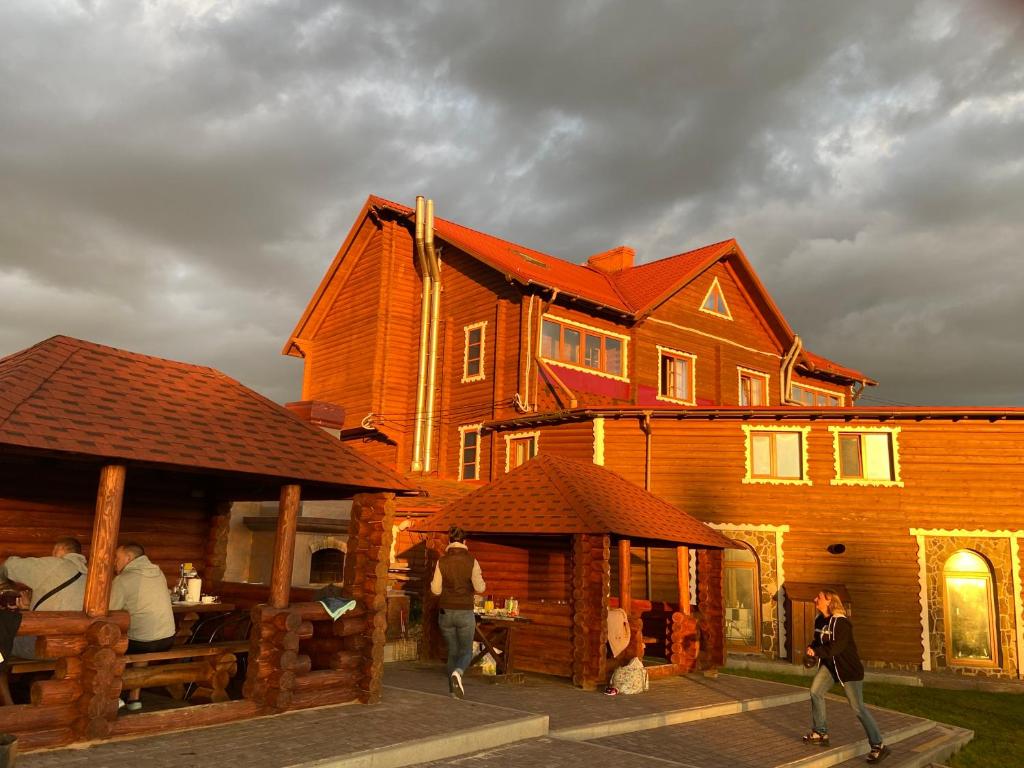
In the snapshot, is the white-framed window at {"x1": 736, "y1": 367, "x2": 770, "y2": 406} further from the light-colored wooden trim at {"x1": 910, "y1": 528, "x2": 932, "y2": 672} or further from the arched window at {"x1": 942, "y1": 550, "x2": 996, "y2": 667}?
the arched window at {"x1": 942, "y1": 550, "x2": 996, "y2": 667}

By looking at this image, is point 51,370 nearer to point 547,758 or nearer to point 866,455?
point 547,758

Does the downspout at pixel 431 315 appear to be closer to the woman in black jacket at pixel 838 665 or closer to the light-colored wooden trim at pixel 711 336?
the light-colored wooden trim at pixel 711 336

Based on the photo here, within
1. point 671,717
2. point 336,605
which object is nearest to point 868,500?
point 671,717

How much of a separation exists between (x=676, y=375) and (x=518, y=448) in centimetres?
719

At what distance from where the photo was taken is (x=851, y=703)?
9.45 metres

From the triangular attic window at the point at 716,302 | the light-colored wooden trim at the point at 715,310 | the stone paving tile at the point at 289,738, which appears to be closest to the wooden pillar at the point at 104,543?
the stone paving tile at the point at 289,738

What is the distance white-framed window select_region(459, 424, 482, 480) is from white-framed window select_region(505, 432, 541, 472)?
1.36 meters

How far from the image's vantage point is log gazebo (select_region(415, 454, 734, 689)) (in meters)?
13.1

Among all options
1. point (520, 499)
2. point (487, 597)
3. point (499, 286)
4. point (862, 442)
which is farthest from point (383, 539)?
point (499, 286)

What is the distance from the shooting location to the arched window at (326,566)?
25.1m

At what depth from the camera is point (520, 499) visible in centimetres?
1448

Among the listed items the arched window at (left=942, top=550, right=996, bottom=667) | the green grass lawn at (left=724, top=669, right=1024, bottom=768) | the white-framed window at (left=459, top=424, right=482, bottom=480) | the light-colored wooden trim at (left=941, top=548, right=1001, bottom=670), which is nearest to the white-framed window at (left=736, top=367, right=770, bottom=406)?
the white-framed window at (left=459, top=424, right=482, bottom=480)

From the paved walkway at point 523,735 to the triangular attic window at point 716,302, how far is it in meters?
18.9

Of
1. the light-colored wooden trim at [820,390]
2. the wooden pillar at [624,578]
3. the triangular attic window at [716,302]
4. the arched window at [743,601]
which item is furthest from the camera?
the light-colored wooden trim at [820,390]
